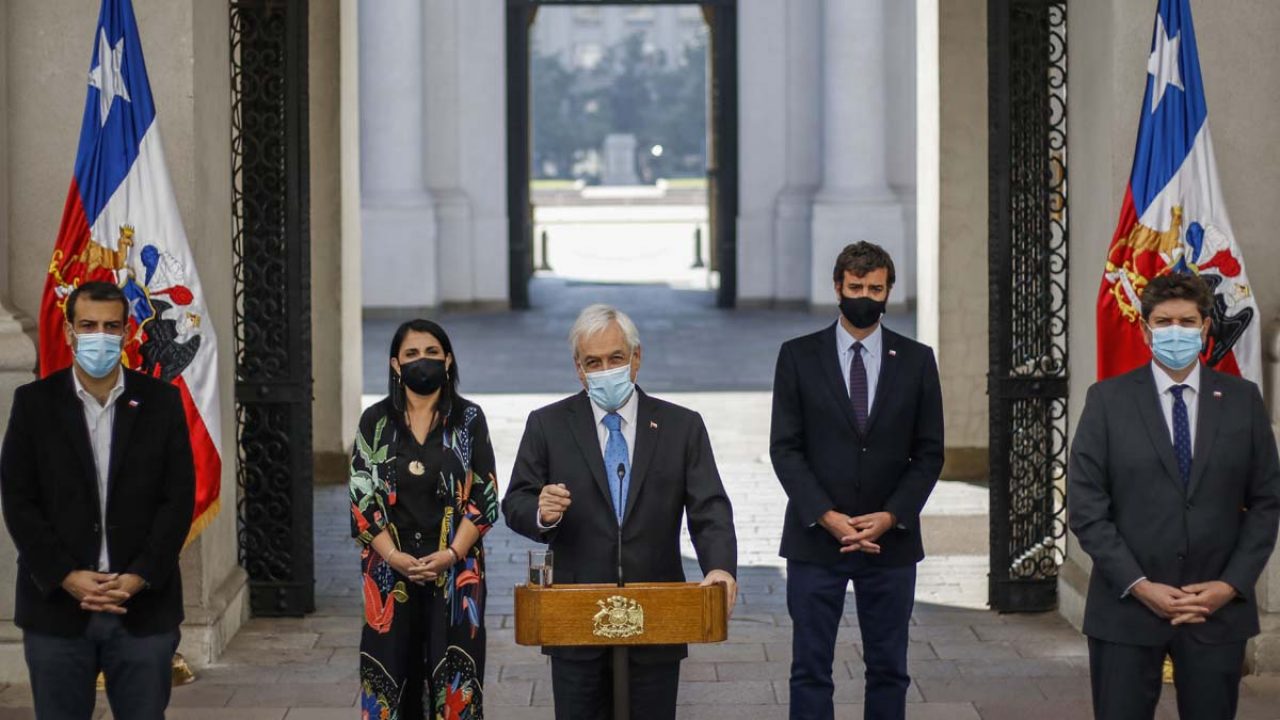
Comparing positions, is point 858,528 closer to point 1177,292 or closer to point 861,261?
point 861,261

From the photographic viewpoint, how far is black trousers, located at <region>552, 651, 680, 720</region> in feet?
18.4

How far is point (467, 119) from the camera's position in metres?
26.4

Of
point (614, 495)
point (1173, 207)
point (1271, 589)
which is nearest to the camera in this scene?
point (614, 495)

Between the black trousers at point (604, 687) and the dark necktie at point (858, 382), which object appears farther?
the dark necktie at point (858, 382)

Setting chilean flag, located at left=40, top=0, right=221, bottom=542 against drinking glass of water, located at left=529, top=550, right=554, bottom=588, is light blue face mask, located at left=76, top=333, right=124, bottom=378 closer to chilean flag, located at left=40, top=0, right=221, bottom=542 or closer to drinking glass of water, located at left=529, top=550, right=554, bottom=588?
drinking glass of water, located at left=529, top=550, right=554, bottom=588

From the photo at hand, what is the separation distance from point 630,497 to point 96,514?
155cm

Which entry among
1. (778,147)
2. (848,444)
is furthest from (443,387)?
(778,147)

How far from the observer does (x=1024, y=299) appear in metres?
9.99

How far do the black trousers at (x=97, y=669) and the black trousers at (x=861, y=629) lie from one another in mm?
2078

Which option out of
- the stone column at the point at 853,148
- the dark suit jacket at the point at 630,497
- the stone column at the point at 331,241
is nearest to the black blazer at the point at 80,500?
the dark suit jacket at the point at 630,497

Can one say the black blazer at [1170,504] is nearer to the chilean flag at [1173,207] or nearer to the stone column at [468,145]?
the chilean flag at [1173,207]

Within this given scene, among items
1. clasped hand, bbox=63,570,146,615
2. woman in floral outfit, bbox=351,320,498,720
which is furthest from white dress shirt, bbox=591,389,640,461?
clasped hand, bbox=63,570,146,615

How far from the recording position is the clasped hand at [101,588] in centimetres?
579

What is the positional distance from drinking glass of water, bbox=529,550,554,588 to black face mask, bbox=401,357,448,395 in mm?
958
